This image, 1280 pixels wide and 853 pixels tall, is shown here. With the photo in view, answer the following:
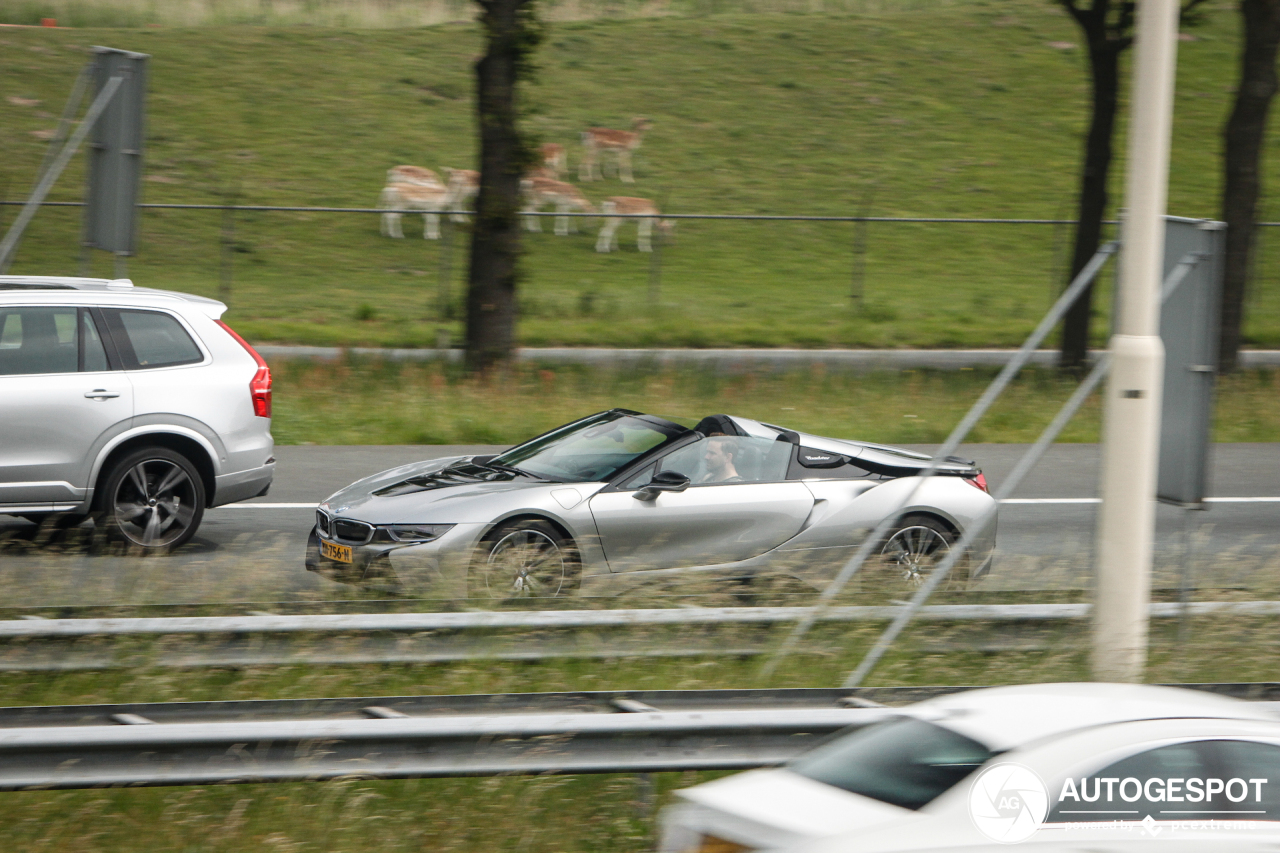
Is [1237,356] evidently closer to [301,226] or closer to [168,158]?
[301,226]

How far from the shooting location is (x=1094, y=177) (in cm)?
1847

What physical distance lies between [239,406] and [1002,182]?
2896 cm

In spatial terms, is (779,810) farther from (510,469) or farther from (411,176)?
(411,176)

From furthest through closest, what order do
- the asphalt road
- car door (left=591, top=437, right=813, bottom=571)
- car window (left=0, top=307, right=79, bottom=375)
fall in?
car window (left=0, top=307, right=79, bottom=375) < car door (left=591, top=437, right=813, bottom=571) < the asphalt road

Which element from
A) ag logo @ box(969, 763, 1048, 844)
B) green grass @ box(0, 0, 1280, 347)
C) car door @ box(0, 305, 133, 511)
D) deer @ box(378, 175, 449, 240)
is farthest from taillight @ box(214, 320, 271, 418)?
deer @ box(378, 175, 449, 240)

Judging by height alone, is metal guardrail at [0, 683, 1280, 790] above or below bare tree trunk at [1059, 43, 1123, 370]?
below

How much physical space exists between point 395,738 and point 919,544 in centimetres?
476

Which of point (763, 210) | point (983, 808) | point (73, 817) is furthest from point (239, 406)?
point (763, 210)

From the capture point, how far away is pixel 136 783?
14.7 feet

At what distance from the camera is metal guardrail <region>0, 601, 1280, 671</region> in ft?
18.6

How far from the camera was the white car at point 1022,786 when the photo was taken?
3.47 metres

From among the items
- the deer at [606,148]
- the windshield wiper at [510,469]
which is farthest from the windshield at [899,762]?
the deer at [606,148]

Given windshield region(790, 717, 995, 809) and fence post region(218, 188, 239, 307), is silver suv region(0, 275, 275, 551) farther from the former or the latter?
fence post region(218, 188, 239, 307)

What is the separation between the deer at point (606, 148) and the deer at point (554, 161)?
75cm
